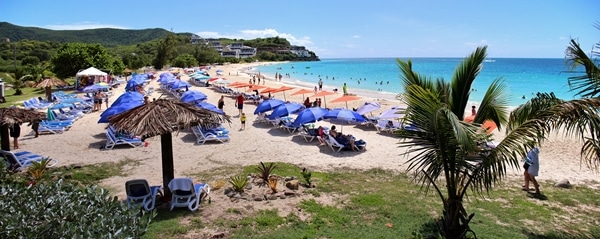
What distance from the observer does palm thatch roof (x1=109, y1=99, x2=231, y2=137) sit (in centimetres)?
702

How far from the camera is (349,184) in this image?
892cm

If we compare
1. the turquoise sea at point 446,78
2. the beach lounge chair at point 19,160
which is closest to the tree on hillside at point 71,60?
the turquoise sea at point 446,78

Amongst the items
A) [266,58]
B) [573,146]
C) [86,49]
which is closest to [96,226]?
[573,146]

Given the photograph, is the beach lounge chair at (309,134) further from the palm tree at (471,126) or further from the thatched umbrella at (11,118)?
the palm tree at (471,126)

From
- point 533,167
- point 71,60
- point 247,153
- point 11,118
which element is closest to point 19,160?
point 11,118

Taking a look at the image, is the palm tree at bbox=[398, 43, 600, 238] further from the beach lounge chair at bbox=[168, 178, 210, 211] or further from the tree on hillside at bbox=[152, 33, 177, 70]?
the tree on hillside at bbox=[152, 33, 177, 70]

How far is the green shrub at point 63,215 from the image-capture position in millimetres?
2607

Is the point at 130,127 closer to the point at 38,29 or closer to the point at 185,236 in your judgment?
the point at 185,236

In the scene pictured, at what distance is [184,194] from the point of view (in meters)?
7.33

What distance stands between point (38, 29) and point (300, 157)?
183 metres

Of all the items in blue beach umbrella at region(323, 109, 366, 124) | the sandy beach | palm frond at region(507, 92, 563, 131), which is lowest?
the sandy beach

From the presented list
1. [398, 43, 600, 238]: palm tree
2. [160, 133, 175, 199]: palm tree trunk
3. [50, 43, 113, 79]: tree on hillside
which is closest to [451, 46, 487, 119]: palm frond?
[398, 43, 600, 238]: palm tree

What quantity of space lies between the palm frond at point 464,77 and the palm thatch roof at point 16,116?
416 inches

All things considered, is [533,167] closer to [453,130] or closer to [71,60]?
[453,130]
